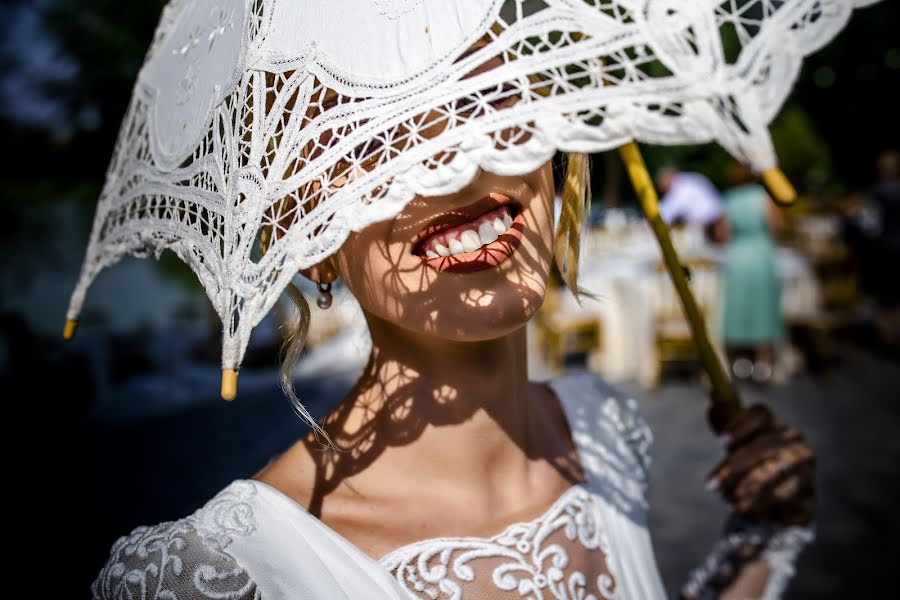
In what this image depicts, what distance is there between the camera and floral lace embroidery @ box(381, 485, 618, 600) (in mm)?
1015

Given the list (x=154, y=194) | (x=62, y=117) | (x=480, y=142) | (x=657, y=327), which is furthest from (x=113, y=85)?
(x=480, y=142)

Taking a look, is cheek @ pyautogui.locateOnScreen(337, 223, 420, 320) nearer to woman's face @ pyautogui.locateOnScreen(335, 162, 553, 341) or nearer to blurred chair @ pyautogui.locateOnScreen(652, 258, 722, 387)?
woman's face @ pyautogui.locateOnScreen(335, 162, 553, 341)

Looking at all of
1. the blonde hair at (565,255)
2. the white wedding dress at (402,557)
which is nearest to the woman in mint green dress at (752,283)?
the white wedding dress at (402,557)

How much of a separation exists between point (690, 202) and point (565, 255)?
23.0 ft

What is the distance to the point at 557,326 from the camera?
6.89 metres

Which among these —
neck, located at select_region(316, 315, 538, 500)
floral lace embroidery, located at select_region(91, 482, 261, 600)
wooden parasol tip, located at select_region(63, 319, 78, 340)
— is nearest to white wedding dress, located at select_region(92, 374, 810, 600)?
floral lace embroidery, located at select_region(91, 482, 261, 600)

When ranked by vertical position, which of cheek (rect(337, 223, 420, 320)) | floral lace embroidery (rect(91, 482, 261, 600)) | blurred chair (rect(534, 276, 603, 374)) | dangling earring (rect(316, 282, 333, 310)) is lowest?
blurred chair (rect(534, 276, 603, 374))

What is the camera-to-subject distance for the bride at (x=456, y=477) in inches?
36.1

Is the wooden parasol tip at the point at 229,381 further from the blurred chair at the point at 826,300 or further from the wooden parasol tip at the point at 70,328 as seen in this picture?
the blurred chair at the point at 826,300

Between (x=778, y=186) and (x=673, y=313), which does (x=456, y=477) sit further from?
(x=673, y=313)

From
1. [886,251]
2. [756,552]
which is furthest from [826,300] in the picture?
[756,552]

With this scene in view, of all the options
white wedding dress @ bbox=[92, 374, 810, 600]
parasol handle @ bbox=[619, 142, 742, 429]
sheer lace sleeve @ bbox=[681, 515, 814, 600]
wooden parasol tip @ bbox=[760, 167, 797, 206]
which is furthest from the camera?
sheer lace sleeve @ bbox=[681, 515, 814, 600]

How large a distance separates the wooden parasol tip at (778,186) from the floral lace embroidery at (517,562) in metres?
0.70

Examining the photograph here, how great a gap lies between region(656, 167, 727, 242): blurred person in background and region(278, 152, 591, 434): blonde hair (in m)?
6.31
